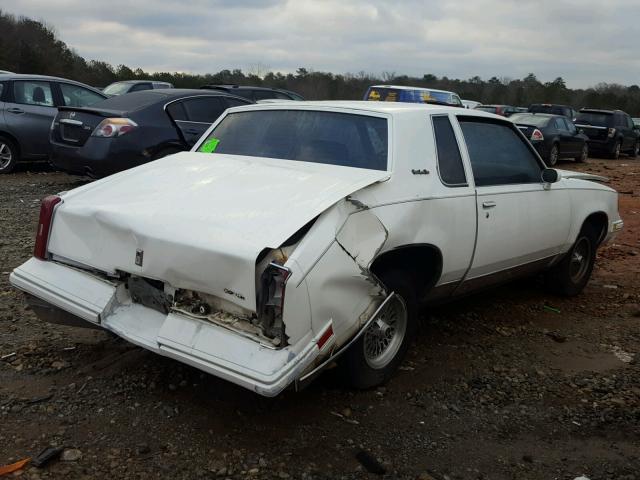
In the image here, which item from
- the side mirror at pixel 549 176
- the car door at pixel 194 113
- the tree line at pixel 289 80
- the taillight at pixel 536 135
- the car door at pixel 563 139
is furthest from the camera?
the tree line at pixel 289 80

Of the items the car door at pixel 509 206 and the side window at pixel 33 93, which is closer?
the car door at pixel 509 206

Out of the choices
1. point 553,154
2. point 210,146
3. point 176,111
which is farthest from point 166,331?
point 553,154

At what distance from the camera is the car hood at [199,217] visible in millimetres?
2893

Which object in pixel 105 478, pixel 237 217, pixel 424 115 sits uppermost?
pixel 424 115

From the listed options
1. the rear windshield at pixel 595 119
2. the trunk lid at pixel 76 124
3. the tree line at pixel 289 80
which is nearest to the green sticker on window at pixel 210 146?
the trunk lid at pixel 76 124

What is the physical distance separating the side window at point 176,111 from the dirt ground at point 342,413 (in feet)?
13.7

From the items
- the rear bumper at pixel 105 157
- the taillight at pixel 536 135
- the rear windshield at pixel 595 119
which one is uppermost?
the rear windshield at pixel 595 119

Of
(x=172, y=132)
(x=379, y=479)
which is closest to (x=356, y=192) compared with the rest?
(x=379, y=479)

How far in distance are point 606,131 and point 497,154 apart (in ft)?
62.4

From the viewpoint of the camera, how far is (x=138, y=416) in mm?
3221

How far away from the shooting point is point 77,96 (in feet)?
35.6

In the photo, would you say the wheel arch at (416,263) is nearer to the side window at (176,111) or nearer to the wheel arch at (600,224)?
the wheel arch at (600,224)

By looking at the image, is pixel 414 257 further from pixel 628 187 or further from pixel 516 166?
pixel 628 187

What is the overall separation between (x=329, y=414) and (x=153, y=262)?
121 centimetres
